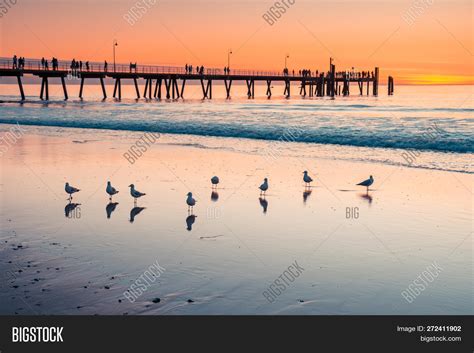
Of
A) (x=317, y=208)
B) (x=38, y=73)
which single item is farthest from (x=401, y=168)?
(x=38, y=73)

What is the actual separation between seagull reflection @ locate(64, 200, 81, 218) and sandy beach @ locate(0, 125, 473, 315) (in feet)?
0.06

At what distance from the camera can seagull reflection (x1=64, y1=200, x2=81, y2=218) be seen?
10.4m

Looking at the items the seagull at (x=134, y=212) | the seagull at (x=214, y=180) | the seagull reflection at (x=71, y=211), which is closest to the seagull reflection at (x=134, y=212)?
the seagull at (x=134, y=212)

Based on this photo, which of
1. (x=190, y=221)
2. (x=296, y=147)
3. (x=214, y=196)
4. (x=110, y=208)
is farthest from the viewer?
(x=296, y=147)

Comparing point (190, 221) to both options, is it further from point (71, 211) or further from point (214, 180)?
point (214, 180)

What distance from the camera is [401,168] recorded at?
54.6ft

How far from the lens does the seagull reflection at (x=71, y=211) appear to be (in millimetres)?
10354

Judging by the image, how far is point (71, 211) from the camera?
10656 mm

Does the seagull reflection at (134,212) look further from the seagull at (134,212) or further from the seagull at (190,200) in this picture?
the seagull at (190,200)

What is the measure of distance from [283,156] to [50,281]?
1322 centimetres

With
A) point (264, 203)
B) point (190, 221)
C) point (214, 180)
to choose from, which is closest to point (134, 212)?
point (190, 221)

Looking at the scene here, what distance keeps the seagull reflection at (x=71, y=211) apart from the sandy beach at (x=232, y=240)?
18 millimetres

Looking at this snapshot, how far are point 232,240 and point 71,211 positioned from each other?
342 centimetres

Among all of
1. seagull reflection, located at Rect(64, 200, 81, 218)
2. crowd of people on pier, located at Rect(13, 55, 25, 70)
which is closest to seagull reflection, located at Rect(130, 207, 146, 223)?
seagull reflection, located at Rect(64, 200, 81, 218)
